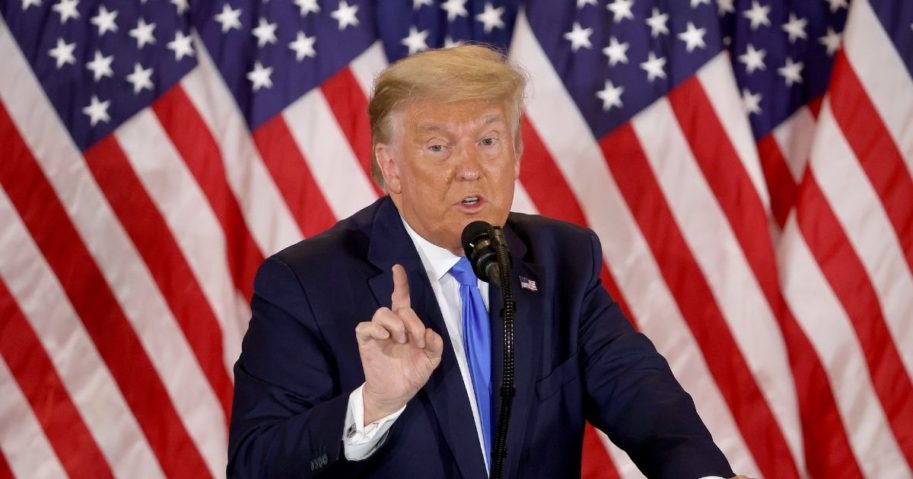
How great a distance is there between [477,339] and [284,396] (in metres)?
0.42

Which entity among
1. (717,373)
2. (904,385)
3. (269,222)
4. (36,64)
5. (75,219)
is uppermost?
(36,64)

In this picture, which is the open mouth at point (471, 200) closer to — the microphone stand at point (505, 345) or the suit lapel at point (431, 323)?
the suit lapel at point (431, 323)

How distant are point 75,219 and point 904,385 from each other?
2815 mm

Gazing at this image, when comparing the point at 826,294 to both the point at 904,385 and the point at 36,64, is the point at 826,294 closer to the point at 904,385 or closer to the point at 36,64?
the point at 904,385

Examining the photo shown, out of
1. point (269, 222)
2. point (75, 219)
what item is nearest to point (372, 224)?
point (269, 222)

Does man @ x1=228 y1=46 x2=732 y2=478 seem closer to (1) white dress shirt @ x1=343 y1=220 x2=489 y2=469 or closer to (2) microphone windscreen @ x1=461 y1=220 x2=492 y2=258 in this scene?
(1) white dress shirt @ x1=343 y1=220 x2=489 y2=469

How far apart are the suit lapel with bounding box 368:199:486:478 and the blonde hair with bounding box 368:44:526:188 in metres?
0.20

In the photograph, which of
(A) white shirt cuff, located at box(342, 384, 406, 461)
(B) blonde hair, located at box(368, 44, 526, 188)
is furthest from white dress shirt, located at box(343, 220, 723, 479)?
(B) blonde hair, located at box(368, 44, 526, 188)

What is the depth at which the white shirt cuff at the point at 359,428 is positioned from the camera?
80.5 inches

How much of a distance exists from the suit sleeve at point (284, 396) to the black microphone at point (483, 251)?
370 mm

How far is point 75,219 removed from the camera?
3889 millimetres

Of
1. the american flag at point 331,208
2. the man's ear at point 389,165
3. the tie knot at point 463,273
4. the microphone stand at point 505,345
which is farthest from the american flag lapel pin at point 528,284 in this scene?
the american flag at point 331,208

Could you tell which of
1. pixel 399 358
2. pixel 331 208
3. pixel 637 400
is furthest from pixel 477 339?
pixel 331 208

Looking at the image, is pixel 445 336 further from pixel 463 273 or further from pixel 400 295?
pixel 400 295
